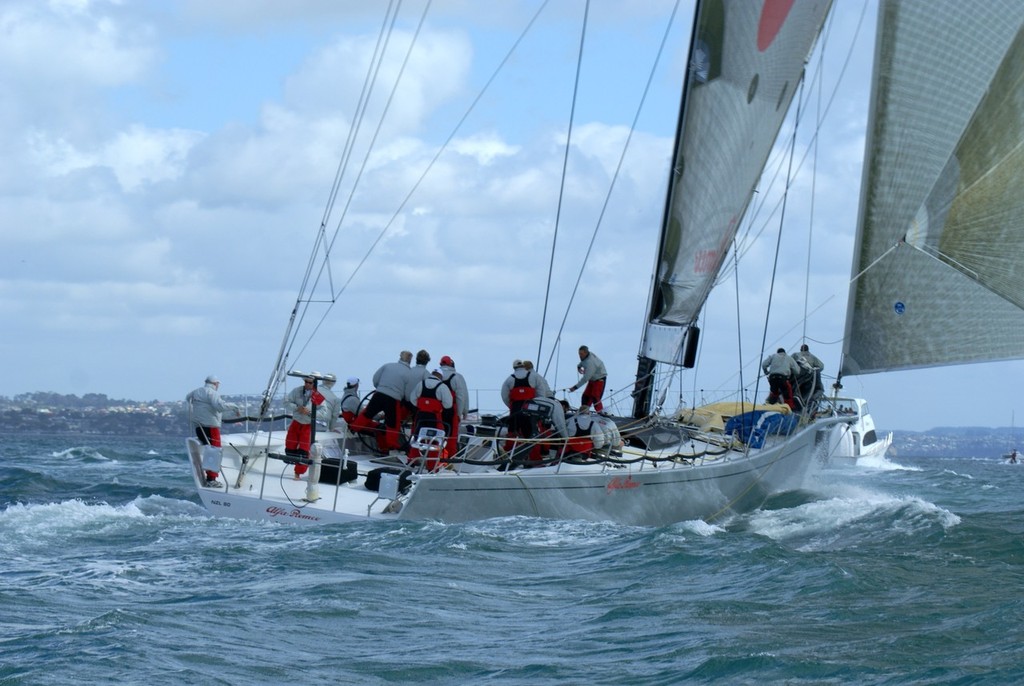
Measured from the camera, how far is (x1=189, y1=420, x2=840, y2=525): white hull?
40.9 feet

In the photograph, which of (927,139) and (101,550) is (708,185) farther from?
(101,550)

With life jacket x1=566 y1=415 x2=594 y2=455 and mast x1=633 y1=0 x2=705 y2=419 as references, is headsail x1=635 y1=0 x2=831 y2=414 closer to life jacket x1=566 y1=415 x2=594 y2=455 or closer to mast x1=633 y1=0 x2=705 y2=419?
mast x1=633 y1=0 x2=705 y2=419

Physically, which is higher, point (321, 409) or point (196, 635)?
point (321, 409)

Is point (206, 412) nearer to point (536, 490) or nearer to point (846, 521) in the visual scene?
point (536, 490)

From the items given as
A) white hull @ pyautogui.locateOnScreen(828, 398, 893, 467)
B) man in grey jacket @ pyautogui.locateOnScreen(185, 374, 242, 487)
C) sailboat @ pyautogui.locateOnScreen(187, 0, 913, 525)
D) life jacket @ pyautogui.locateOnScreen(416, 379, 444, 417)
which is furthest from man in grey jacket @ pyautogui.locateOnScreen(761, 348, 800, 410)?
white hull @ pyautogui.locateOnScreen(828, 398, 893, 467)

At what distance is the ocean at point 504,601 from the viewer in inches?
306

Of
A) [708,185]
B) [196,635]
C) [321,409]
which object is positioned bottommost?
[196,635]

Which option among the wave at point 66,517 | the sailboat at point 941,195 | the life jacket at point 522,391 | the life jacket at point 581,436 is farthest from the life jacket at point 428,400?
the sailboat at point 941,195

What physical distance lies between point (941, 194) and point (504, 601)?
25.7ft

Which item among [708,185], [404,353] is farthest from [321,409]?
[708,185]

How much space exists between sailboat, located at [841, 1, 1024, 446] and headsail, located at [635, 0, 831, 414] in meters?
1.29

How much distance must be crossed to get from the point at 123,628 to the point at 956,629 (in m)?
5.24

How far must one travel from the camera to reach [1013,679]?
24.2 ft

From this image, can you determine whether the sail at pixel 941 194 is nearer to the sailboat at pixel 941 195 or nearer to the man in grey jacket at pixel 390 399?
the sailboat at pixel 941 195
